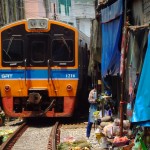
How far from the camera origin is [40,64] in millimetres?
13109

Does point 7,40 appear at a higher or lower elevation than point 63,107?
higher

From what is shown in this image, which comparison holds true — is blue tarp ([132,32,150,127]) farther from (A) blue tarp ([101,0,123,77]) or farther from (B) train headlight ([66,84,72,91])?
(B) train headlight ([66,84,72,91])

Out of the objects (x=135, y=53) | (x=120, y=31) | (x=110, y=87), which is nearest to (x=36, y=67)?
(x=110, y=87)

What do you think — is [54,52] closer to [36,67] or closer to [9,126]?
[36,67]

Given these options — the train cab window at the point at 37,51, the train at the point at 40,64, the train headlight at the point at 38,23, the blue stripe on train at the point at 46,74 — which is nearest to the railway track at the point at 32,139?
the train at the point at 40,64

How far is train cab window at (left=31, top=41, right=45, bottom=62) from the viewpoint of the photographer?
13141 mm

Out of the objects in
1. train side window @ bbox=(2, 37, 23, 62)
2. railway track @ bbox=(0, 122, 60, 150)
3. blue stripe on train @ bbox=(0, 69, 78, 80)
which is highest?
train side window @ bbox=(2, 37, 23, 62)

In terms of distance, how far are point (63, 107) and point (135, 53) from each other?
21.7 ft

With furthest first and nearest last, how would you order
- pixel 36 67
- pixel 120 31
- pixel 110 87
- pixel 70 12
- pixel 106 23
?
pixel 70 12
pixel 36 67
pixel 110 87
pixel 106 23
pixel 120 31

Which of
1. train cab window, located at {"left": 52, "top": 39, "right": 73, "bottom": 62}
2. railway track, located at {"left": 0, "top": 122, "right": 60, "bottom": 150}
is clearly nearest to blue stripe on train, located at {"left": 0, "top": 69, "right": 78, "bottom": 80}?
train cab window, located at {"left": 52, "top": 39, "right": 73, "bottom": 62}

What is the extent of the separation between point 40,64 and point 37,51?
1.34ft

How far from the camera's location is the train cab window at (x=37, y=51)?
13.1m

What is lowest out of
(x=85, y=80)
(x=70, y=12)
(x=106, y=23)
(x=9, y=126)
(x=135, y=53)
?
(x=9, y=126)

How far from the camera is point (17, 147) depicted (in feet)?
32.6
